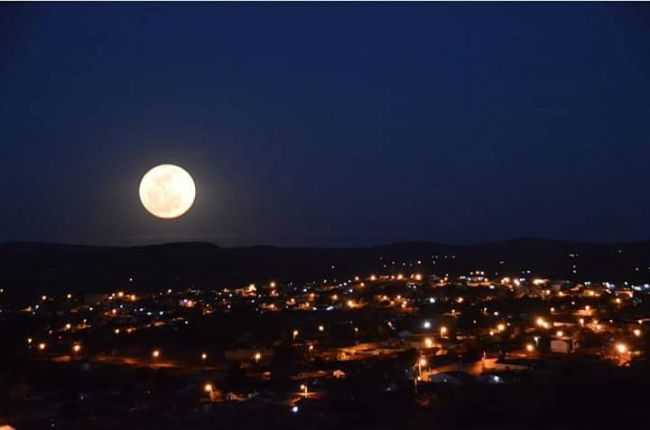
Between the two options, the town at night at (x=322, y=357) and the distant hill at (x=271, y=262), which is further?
the distant hill at (x=271, y=262)

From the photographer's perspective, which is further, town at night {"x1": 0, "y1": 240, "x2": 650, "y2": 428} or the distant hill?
the distant hill

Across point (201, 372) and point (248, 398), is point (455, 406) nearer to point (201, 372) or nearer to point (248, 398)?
point (248, 398)

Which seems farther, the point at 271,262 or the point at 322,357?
the point at 271,262

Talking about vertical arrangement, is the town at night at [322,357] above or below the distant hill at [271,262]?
below

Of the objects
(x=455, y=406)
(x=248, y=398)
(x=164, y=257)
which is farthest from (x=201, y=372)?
(x=164, y=257)

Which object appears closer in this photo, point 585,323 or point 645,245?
point 585,323

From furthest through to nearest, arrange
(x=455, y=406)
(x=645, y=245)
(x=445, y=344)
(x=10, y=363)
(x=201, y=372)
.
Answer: (x=645, y=245), (x=445, y=344), (x=10, y=363), (x=201, y=372), (x=455, y=406)

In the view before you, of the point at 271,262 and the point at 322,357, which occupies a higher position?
the point at 271,262

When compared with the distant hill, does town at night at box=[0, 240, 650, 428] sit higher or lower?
lower
